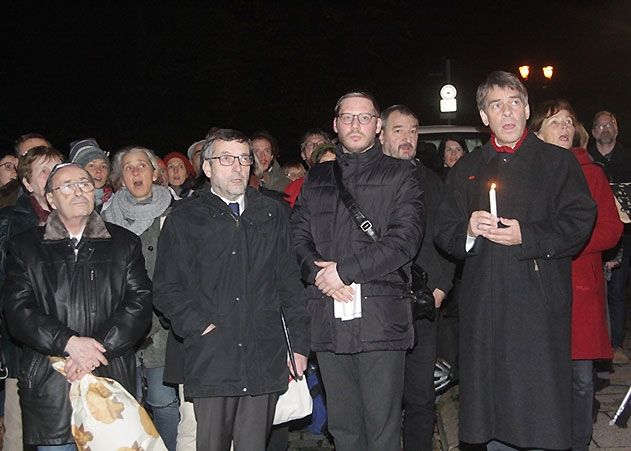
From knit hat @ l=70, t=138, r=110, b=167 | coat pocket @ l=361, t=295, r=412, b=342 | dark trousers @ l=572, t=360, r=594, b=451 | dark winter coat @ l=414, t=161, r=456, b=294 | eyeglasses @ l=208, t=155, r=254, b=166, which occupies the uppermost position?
knit hat @ l=70, t=138, r=110, b=167

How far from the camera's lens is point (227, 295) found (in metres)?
4.73

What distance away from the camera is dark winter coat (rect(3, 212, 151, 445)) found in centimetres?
486

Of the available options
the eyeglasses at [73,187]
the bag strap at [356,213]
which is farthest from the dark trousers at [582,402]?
the eyeglasses at [73,187]

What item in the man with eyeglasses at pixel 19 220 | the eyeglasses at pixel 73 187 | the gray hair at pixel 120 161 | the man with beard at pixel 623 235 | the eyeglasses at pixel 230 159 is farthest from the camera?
the man with beard at pixel 623 235

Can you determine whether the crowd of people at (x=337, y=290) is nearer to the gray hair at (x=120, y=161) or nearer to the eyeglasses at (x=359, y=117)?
the eyeglasses at (x=359, y=117)

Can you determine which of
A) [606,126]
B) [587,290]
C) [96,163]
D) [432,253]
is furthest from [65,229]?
[606,126]

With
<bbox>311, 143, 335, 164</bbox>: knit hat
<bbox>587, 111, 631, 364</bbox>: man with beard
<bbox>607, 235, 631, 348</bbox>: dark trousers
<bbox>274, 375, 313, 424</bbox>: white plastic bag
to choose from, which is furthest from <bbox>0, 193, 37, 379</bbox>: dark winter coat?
<bbox>607, 235, 631, 348</bbox>: dark trousers

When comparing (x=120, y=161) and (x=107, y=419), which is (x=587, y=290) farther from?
(x=120, y=161)

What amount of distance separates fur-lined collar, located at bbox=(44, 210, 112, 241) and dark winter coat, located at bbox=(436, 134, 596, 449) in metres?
2.08

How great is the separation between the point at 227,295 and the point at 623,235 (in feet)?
18.3

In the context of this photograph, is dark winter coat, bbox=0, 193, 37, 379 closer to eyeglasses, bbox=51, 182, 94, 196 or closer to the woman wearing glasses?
the woman wearing glasses

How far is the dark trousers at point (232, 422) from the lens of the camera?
4.77 metres

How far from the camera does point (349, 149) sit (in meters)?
4.97

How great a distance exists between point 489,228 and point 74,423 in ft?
8.35
